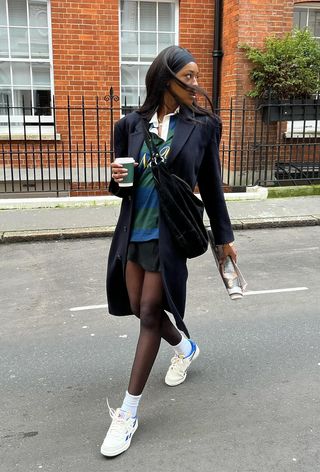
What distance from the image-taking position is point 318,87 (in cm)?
984

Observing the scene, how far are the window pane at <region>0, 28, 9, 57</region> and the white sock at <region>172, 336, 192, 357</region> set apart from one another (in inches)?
339

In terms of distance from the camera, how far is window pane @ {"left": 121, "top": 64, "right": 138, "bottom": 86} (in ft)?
35.0

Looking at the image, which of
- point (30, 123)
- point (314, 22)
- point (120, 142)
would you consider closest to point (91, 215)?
point (30, 123)

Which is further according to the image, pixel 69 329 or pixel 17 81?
pixel 17 81

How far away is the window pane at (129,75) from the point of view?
10.7 metres

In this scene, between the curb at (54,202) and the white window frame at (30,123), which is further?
the white window frame at (30,123)

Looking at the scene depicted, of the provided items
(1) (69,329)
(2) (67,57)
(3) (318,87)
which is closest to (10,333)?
(1) (69,329)

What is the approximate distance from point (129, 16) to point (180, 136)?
8.74 meters

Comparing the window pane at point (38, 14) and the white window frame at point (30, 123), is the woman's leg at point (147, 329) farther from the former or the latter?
the window pane at point (38, 14)

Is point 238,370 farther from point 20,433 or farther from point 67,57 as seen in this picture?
point 67,57

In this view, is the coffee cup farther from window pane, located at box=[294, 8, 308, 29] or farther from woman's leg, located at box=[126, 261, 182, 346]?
window pane, located at box=[294, 8, 308, 29]

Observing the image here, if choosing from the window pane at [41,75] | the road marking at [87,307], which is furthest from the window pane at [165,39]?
the road marking at [87,307]

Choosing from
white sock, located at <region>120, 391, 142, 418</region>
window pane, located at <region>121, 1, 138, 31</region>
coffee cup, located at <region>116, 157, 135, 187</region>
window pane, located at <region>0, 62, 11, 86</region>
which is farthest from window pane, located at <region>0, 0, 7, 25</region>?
white sock, located at <region>120, 391, 142, 418</region>

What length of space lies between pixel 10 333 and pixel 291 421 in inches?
92.5
